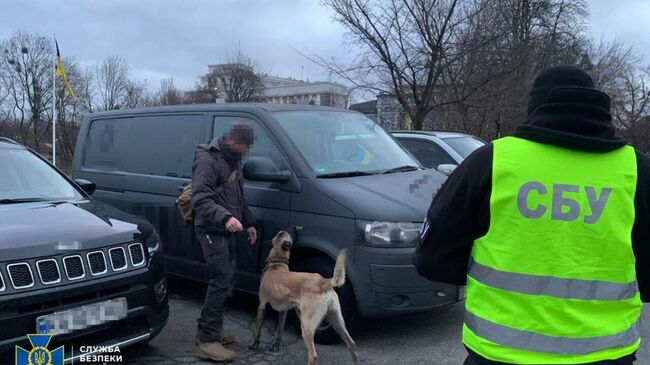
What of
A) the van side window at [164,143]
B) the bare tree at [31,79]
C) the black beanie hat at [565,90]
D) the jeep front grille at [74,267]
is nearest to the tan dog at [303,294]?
the jeep front grille at [74,267]

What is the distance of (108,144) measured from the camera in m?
6.35

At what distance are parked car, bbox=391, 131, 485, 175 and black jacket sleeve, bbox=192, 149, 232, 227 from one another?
4798 millimetres

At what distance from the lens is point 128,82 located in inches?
1719

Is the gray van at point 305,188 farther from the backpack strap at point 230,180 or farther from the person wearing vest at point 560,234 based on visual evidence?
the person wearing vest at point 560,234

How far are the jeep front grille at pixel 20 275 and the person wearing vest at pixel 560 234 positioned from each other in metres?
2.58

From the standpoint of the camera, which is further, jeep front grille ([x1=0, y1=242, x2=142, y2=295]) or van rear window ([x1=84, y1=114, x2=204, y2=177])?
van rear window ([x1=84, y1=114, x2=204, y2=177])

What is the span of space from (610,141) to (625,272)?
44 cm

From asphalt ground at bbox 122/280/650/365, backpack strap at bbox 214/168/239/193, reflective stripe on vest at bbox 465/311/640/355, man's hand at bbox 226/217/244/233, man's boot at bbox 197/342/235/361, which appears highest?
backpack strap at bbox 214/168/239/193

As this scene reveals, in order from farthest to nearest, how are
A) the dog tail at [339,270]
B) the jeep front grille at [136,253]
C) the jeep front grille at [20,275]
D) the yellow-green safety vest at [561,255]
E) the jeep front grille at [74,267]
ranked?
the jeep front grille at [136,253] < the dog tail at [339,270] < the jeep front grille at [74,267] < the jeep front grille at [20,275] < the yellow-green safety vest at [561,255]

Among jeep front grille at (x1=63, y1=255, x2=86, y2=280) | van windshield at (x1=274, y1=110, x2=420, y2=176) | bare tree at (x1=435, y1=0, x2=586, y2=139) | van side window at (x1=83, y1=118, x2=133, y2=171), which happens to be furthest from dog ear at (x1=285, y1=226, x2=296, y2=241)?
bare tree at (x1=435, y1=0, x2=586, y2=139)

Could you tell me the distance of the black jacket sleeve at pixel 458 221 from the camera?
1.86 meters

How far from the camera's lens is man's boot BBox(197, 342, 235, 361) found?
4.07 meters

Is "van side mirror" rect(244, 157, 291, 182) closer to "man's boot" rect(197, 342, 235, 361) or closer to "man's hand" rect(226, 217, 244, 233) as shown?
"man's hand" rect(226, 217, 244, 233)

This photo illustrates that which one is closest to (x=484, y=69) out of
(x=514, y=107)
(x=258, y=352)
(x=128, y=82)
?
(x=514, y=107)
